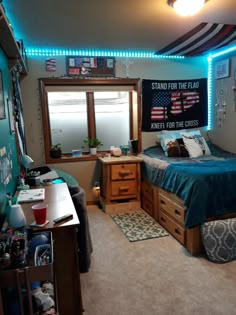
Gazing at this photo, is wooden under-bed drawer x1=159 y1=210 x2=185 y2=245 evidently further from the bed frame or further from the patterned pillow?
the patterned pillow

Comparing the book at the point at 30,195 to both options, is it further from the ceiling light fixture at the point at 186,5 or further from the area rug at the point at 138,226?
the ceiling light fixture at the point at 186,5

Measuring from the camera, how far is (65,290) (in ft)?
5.39

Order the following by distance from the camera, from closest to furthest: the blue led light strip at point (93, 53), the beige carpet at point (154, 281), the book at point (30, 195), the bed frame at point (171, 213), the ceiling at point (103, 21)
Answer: the beige carpet at point (154, 281) → the book at point (30, 195) → the ceiling at point (103, 21) → the bed frame at point (171, 213) → the blue led light strip at point (93, 53)

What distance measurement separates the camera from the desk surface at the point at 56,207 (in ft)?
4.93

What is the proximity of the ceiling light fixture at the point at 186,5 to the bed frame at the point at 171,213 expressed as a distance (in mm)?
1767

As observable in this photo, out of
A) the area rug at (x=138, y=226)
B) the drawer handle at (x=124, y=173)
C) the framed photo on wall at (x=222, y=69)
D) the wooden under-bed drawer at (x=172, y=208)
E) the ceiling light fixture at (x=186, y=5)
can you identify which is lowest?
the area rug at (x=138, y=226)

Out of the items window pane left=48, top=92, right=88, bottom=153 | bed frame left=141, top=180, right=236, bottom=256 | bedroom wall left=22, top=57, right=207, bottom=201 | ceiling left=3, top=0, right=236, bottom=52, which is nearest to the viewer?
ceiling left=3, top=0, right=236, bottom=52

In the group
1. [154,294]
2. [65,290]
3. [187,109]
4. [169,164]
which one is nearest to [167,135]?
[187,109]

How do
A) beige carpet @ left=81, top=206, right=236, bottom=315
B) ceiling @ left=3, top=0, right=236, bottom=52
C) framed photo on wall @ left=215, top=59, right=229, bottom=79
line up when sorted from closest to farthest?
beige carpet @ left=81, top=206, right=236, bottom=315
ceiling @ left=3, top=0, right=236, bottom=52
framed photo on wall @ left=215, top=59, right=229, bottom=79

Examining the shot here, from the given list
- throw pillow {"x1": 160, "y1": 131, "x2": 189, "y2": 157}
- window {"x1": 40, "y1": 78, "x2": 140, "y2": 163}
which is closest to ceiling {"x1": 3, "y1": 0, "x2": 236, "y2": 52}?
window {"x1": 40, "y1": 78, "x2": 140, "y2": 163}

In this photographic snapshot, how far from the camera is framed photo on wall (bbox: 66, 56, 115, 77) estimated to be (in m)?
3.67

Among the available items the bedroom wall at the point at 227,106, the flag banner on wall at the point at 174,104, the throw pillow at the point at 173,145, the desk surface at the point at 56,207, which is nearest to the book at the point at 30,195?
the desk surface at the point at 56,207

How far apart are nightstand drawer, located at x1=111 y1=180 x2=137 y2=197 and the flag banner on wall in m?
0.95

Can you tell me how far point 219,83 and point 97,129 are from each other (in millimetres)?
2051
